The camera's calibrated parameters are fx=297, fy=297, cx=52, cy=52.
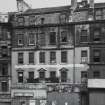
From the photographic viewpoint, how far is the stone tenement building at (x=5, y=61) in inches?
1832

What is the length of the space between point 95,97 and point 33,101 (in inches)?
372

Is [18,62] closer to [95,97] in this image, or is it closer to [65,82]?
[65,82]

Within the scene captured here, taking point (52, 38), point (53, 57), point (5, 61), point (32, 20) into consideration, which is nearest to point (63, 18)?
point (52, 38)

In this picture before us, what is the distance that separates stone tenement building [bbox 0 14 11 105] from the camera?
46531 mm

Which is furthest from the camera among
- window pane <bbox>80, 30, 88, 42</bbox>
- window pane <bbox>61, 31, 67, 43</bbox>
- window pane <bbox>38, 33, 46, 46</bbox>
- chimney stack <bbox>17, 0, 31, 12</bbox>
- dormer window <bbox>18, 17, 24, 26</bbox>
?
chimney stack <bbox>17, 0, 31, 12</bbox>

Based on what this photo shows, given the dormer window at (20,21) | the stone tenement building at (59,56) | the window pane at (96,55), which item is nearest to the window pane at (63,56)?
the stone tenement building at (59,56)

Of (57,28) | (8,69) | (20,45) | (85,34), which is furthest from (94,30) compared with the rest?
(8,69)

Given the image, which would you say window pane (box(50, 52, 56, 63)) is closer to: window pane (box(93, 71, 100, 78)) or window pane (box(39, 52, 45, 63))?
window pane (box(39, 52, 45, 63))

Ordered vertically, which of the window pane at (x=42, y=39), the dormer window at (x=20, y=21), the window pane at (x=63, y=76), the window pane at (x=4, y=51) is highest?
the dormer window at (x=20, y=21)

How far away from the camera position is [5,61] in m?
47.4

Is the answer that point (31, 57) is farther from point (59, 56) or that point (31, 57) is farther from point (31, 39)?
point (59, 56)

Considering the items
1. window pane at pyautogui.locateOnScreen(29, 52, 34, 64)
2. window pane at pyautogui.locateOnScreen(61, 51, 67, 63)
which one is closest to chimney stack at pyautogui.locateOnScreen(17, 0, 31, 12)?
window pane at pyautogui.locateOnScreen(29, 52, 34, 64)

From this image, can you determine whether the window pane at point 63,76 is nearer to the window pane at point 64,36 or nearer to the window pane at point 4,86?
the window pane at point 64,36

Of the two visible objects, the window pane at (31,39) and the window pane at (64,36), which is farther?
the window pane at (31,39)
